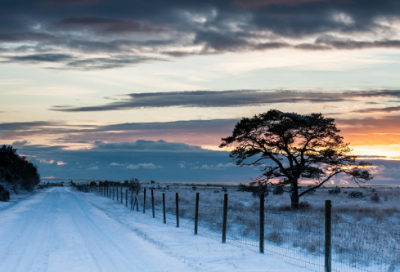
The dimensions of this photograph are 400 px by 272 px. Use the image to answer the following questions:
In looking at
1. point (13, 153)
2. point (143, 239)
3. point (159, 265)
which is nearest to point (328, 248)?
point (159, 265)

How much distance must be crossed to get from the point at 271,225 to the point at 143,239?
7511 millimetres

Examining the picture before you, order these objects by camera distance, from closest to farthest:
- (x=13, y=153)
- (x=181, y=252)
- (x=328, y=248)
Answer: (x=328, y=248), (x=181, y=252), (x=13, y=153)

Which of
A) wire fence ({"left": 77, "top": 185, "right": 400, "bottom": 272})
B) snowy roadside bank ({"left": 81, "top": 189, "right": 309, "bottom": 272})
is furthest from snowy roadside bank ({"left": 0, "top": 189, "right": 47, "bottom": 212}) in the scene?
snowy roadside bank ({"left": 81, "top": 189, "right": 309, "bottom": 272})

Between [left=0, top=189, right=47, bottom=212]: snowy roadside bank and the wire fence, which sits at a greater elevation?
the wire fence

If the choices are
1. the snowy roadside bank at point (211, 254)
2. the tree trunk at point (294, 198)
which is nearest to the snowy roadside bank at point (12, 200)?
the snowy roadside bank at point (211, 254)

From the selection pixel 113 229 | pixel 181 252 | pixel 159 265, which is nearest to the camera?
pixel 159 265

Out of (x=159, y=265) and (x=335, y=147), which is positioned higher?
(x=335, y=147)

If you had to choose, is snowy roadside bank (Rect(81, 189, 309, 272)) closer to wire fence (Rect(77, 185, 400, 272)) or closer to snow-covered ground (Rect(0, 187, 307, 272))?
snow-covered ground (Rect(0, 187, 307, 272))

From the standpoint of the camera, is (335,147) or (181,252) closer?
(181,252)

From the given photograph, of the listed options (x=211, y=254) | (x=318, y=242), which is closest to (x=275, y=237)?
(x=318, y=242)

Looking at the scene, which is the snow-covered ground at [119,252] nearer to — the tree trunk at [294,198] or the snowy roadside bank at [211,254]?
the snowy roadside bank at [211,254]

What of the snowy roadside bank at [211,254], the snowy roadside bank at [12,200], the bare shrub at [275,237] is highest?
the snowy roadside bank at [211,254]

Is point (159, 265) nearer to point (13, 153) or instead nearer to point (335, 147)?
point (335, 147)

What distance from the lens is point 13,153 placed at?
52.6 m
